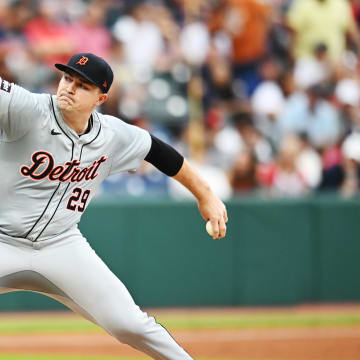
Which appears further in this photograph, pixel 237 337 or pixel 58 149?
pixel 237 337

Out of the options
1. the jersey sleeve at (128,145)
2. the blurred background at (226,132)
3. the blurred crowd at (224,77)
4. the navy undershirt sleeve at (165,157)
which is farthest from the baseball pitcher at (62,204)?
the blurred crowd at (224,77)

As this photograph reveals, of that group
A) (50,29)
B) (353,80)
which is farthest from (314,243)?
(50,29)

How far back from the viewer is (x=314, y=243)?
35.3 ft

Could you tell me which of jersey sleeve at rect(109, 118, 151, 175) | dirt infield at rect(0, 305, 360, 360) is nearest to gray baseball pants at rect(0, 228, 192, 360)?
jersey sleeve at rect(109, 118, 151, 175)

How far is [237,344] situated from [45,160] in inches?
173

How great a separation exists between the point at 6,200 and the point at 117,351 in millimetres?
3757

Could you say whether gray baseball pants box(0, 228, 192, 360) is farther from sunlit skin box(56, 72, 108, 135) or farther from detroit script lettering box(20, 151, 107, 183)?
sunlit skin box(56, 72, 108, 135)

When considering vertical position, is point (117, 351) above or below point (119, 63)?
below

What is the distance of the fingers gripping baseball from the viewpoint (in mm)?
5199

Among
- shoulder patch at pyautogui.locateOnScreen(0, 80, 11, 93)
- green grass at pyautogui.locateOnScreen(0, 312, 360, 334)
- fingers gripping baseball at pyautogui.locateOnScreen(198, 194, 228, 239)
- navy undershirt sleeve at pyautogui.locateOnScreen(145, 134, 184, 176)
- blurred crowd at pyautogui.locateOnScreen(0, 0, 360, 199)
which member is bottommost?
green grass at pyautogui.locateOnScreen(0, 312, 360, 334)

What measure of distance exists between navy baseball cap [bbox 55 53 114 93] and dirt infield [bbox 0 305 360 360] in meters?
3.89

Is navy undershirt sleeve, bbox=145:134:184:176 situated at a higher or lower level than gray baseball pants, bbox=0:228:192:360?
higher

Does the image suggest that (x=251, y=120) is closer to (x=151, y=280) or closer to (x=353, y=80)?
(x=353, y=80)

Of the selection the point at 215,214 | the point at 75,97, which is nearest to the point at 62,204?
the point at 75,97
